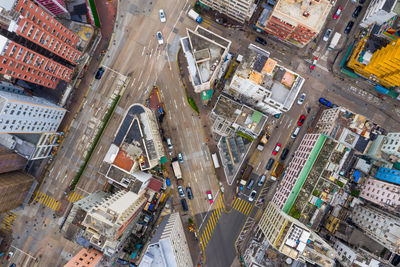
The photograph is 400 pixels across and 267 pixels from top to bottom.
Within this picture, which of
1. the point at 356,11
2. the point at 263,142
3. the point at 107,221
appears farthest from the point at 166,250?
the point at 356,11

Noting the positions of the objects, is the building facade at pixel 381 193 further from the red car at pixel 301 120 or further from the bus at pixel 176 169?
the bus at pixel 176 169

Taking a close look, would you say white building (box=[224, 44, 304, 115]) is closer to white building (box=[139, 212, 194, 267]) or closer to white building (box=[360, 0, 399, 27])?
white building (box=[360, 0, 399, 27])

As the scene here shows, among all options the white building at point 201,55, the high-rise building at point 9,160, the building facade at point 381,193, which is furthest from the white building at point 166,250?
the building facade at point 381,193

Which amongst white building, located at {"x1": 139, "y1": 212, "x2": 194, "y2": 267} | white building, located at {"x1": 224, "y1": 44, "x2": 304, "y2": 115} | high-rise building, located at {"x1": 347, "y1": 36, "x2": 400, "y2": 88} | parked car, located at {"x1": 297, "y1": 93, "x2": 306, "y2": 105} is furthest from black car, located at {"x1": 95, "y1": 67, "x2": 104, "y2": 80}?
high-rise building, located at {"x1": 347, "y1": 36, "x2": 400, "y2": 88}

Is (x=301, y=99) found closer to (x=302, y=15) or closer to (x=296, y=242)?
(x=302, y=15)

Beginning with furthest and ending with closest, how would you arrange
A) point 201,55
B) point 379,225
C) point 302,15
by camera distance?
point 379,225, point 302,15, point 201,55

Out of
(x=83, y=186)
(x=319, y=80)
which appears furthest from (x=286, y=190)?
(x=83, y=186)
